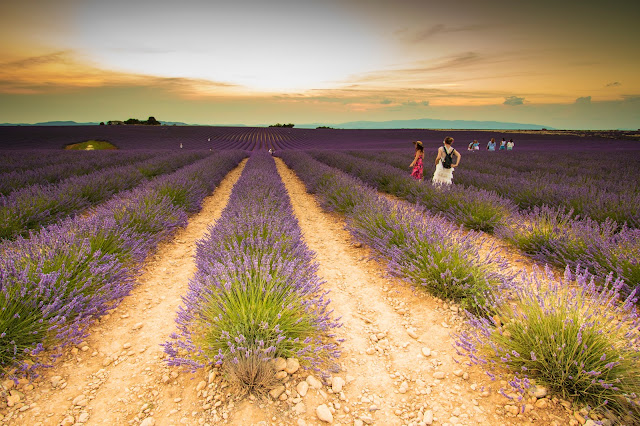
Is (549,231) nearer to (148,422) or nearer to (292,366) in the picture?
(292,366)

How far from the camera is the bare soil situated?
5.18 ft

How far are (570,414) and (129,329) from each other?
2944 mm

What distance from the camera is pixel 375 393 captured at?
1.79m

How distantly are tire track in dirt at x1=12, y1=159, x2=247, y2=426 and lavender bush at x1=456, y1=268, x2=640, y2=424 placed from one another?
1774 mm

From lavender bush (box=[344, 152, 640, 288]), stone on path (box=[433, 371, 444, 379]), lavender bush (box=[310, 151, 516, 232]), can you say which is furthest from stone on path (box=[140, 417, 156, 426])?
lavender bush (box=[310, 151, 516, 232])

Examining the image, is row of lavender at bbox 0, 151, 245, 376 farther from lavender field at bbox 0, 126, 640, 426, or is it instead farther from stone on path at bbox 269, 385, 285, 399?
stone on path at bbox 269, 385, 285, 399

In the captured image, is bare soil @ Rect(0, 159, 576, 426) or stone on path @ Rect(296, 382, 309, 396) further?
stone on path @ Rect(296, 382, 309, 396)

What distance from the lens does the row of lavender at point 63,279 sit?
6.02ft

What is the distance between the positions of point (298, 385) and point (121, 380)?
1.10 m

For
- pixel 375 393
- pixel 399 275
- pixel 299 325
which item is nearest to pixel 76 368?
pixel 299 325

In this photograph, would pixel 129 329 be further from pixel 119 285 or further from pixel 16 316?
pixel 16 316

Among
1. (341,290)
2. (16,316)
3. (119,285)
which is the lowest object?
(341,290)

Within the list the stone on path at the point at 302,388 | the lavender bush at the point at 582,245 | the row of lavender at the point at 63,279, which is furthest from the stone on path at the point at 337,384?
the lavender bush at the point at 582,245

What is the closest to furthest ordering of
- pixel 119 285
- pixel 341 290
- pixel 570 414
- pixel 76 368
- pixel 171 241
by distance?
1. pixel 570 414
2. pixel 76 368
3. pixel 119 285
4. pixel 341 290
5. pixel 171 241
